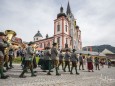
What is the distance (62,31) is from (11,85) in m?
53.9

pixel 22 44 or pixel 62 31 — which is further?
pixel 62 31

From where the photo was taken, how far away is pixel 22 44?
1215 cm

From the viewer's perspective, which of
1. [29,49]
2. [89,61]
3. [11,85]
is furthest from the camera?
[89,61]

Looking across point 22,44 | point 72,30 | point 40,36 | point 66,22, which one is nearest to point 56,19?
point 66,22

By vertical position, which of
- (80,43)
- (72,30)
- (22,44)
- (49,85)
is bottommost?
(49,85)

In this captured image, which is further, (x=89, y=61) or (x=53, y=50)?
(x=89, y=61)

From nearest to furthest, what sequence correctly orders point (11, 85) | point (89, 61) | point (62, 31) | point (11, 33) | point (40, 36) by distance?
1. point (11, 85)
2. point (11, 33)
3. point (89, 61)
4. point (62, 31)
5. point (40, 36)

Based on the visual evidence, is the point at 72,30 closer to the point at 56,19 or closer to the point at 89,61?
the point at 56,19

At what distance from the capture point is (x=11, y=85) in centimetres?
571

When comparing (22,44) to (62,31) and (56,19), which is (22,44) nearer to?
(62,31)

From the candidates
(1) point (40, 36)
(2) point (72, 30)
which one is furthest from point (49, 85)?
(1) point (40, 36)

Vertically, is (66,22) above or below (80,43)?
above

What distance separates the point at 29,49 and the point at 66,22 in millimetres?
55095

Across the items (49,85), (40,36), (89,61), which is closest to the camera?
(49,85)
